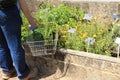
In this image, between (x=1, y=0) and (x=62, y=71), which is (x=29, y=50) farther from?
(x=1, y=0)

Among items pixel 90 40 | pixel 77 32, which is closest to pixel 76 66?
pixel 90 40

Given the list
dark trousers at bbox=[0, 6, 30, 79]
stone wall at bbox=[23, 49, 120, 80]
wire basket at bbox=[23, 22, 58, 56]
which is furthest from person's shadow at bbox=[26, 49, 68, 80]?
dark trousers at bbox=[0, 6, 30, 79]

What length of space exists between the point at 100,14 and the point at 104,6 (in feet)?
0.54

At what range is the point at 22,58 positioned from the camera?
14.2 ft

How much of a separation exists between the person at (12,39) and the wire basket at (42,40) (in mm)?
241

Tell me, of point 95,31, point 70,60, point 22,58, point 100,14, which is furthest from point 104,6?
point 22,58

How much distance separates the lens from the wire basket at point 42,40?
4.51 metres

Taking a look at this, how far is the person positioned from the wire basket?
0.79 ft

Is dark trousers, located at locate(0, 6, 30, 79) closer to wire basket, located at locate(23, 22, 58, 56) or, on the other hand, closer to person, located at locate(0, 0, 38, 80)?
person, located at locate(0, 0, 38, 80)

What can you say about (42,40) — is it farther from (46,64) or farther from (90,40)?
(90,40)

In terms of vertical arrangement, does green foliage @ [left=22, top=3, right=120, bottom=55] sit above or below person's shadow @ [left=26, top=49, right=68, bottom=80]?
above

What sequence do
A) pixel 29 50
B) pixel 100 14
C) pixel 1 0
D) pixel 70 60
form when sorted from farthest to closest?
pixel 100 14, pixel 29 50, pixel 70 60, pixel 1 0

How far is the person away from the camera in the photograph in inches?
158

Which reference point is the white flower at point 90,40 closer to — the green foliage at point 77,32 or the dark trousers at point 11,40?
the green foliage at point 77,32
